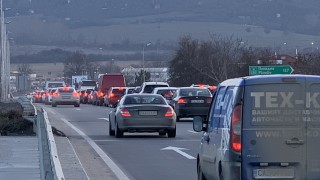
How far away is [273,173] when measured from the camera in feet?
43.9

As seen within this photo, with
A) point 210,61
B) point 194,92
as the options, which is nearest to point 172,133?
point 194,92

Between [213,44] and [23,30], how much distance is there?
8987 centimetres

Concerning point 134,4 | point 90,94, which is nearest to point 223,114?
point 90,94

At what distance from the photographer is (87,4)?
632ft

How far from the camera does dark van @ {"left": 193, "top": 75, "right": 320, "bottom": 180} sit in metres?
13.3

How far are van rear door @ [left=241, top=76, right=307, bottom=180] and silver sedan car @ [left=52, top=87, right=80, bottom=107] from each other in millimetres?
59608

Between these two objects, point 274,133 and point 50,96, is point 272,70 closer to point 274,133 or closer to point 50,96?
point 274,133

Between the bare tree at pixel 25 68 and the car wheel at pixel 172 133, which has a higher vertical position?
the bare tree at pixel 25 68

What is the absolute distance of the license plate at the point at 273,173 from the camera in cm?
1334

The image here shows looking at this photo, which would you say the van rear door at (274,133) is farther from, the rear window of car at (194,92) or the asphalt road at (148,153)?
the rear window of car at (194,92)

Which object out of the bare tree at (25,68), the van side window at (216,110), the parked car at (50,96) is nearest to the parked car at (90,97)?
the parked car at (50,96)

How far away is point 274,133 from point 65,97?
60.5 metres

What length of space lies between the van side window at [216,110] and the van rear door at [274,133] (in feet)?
3.67

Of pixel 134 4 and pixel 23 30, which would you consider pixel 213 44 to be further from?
pixel 134 4
